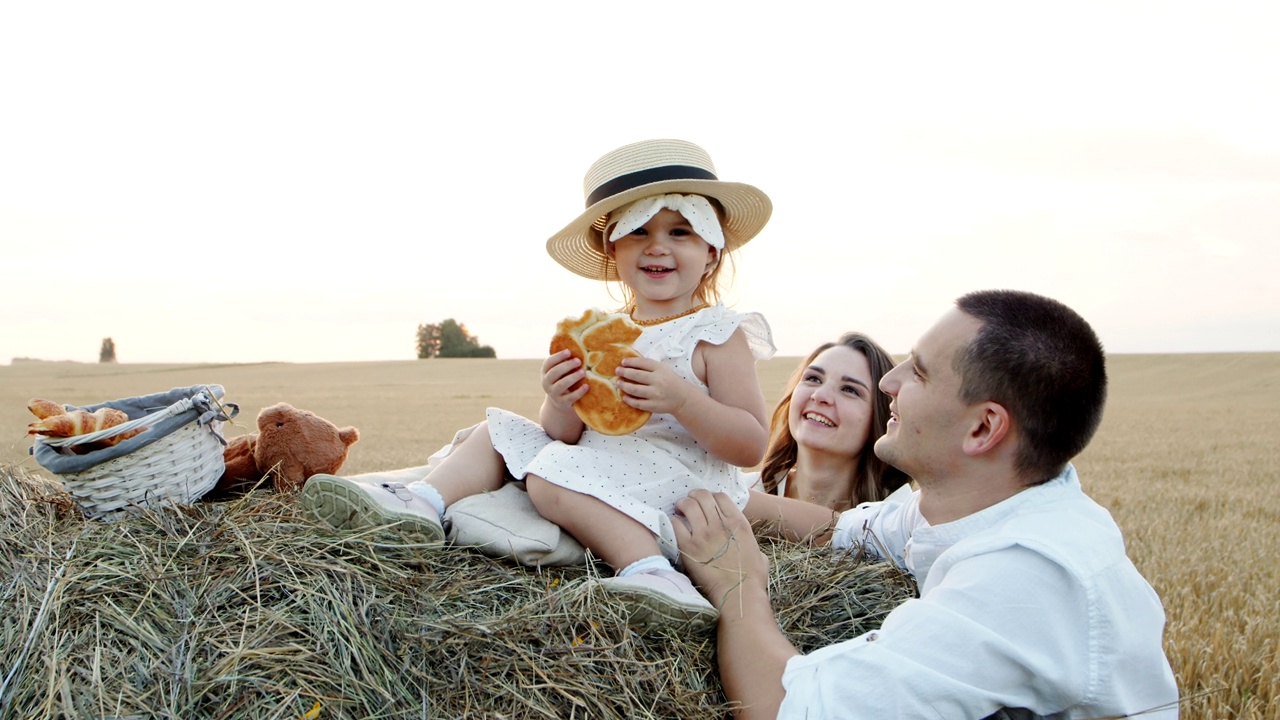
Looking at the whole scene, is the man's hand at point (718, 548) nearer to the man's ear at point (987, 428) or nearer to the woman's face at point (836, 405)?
the man's ear at point (987, 428)

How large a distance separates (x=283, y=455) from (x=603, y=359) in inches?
48.8

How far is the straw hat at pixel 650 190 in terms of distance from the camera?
10.8 ft

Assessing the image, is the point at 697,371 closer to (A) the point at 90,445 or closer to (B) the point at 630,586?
(B) the point at 630,586

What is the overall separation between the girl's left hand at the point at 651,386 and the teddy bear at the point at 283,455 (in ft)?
3.76

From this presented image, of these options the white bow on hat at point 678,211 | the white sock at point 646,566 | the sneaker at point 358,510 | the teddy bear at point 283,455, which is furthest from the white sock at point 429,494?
the white bow on hat at point 678,211

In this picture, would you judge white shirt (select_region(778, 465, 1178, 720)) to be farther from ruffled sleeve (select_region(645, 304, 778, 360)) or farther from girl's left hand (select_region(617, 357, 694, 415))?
ruffled sleeve (select_region(645, 304, 778, 360))

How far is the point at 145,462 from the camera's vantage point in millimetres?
2854

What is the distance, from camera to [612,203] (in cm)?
330

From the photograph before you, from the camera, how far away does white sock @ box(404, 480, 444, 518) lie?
2973mm

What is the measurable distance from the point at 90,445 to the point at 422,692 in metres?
1.50

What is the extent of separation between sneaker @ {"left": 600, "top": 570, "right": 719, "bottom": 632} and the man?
0.08m

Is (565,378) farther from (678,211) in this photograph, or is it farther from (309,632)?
(309,632)

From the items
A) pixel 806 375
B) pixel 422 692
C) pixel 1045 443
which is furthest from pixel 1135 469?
pixel 422 692

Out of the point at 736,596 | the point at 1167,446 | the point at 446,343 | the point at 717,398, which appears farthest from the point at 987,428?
the point at 446,343
